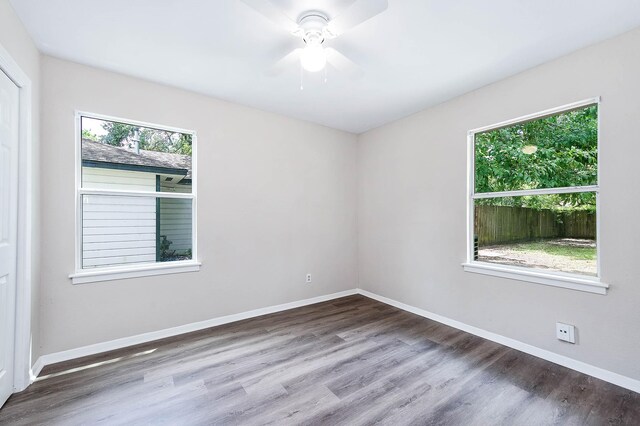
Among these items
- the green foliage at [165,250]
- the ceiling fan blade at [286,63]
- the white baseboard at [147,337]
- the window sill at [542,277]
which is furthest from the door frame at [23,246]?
the window sill at [542,277]

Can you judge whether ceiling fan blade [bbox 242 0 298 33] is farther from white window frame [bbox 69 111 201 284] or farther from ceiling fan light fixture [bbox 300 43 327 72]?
white window frame [bbox 69 111 201 284]

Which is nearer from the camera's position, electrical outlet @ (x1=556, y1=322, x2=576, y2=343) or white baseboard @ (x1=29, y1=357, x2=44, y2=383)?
white baseboard @ (x1=29, y1=357, x2=44, y2=383)

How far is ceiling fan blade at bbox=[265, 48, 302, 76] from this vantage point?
91.2 inches

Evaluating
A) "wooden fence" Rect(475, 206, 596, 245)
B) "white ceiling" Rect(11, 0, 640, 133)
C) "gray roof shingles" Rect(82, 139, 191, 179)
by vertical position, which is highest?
"white ceiling" Rect(11, 0, 640, 133)

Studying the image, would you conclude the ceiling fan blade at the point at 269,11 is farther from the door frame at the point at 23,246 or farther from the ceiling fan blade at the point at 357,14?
the door frame at the point at 23,246

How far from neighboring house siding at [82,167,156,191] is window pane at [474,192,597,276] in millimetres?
3475

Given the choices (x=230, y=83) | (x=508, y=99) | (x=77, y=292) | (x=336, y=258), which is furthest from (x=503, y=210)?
(x=77, y=292)

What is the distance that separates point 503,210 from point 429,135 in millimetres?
1197

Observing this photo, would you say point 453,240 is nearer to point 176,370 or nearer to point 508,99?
point 508,99

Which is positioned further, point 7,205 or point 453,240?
point 453,240

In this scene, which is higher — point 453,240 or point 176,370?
point 453,240

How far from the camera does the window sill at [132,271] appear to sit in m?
2.49

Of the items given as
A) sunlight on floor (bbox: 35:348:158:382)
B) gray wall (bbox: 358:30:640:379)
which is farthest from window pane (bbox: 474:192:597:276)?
sunlight on floor (bbox: 35:348:158:382)

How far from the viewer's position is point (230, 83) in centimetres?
284
